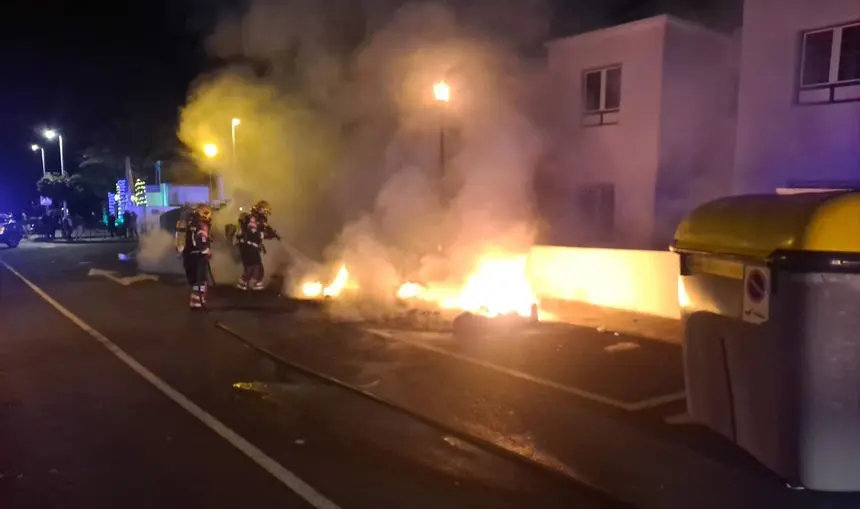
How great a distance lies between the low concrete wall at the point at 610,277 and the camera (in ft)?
29.5

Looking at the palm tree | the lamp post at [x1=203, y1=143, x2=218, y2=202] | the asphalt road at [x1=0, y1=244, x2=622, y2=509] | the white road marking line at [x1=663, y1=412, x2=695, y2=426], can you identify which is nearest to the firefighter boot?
the asphalt road at [x1=0, y1=244, x2=622, y2=509]

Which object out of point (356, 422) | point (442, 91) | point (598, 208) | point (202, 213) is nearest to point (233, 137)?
point (202, 213)

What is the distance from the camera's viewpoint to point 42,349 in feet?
24.2

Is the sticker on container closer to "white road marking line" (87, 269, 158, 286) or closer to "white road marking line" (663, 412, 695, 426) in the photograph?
"white road marking line" (663, 412, 695, 426)

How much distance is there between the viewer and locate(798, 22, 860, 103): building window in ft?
30.8

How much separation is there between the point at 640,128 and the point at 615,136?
0.59 m

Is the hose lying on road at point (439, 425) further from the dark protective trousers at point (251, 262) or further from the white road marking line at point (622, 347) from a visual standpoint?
the dark protective trousers at point (251, 262)

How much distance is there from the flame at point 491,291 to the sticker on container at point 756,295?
493 cm

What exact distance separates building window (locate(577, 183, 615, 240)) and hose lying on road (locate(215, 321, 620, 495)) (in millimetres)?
8036

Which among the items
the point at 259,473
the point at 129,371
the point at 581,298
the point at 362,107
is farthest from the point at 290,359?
the point at 362,107

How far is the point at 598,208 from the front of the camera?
13.3 meters

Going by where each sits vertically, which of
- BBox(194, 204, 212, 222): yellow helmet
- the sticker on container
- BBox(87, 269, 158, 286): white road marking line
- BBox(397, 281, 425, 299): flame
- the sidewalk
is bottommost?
BBox(87, 269, 158, 286): white road marking line

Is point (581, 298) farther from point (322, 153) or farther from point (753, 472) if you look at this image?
point (322, 153)

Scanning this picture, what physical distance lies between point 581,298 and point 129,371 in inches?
252
